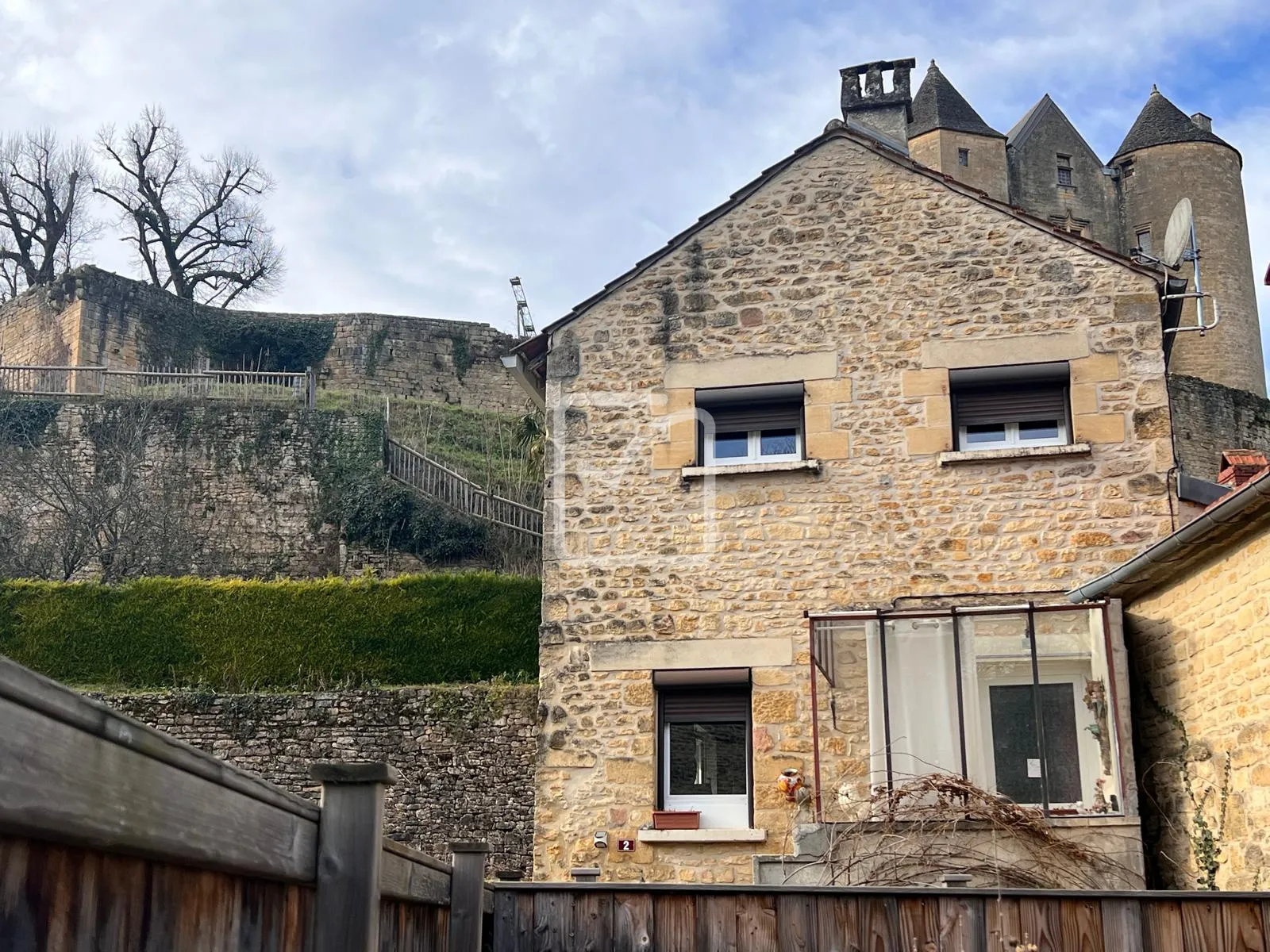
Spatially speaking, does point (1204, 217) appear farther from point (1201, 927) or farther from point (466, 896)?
point (466, 896)

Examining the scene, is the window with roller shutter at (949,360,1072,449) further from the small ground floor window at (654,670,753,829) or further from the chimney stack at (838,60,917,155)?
the chimney stack at (838,60,917,155)

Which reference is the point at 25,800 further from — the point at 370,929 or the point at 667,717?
the point at 667,717

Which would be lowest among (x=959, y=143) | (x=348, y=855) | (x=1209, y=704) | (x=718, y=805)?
(x=348, y=855)

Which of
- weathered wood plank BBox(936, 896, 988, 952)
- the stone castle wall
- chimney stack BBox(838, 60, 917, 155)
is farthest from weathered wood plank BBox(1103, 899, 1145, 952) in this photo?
the stone castle wall

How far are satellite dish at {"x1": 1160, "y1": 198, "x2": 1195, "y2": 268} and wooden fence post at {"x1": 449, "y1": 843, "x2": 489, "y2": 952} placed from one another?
8.93 metres

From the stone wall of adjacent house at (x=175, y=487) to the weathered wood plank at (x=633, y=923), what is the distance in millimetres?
16393

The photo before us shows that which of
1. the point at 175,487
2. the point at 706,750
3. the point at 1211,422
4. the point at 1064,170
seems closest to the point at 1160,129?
the point at 1064,170

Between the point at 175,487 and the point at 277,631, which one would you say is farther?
the point at 175,487

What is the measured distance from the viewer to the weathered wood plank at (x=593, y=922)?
5258 mm

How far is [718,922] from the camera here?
516 centimetres

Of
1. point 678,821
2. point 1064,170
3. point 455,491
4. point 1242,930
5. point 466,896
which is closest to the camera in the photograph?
point 466,896

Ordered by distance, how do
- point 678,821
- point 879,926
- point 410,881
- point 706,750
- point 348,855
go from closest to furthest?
point 348,855 < point 410,881 < point 879,926 < point 678,821 < point 706,750

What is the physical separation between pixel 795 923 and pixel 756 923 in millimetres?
137

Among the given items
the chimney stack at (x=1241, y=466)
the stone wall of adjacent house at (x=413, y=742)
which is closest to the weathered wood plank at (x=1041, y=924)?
the chimney stack at (x=1241, y=466)
